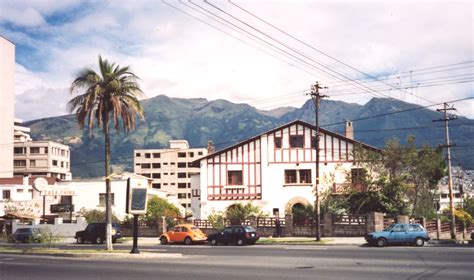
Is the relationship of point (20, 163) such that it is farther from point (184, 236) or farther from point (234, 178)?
point (184, 236)

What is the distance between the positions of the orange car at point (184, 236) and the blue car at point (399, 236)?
13015mm

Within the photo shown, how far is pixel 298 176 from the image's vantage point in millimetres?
60531

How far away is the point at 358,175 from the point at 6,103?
91439mm

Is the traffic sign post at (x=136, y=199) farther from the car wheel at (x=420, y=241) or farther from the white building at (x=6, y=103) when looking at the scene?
the white building at (x=6, y=103)

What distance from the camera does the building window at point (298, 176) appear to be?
60.3m

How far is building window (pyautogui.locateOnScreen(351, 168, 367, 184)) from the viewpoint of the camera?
52.4 m

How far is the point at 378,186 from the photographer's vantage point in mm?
50406

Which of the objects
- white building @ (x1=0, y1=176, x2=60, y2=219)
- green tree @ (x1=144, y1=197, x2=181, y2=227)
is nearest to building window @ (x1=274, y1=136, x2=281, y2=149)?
green tree @ (x1=144, y1=197, x2=181, y2=227)

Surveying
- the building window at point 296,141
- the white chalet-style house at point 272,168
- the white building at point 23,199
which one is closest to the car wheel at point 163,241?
the white chalet-style house at point 272,168

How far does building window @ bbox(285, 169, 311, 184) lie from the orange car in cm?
1932

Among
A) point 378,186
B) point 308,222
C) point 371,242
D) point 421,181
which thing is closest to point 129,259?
point 371,242

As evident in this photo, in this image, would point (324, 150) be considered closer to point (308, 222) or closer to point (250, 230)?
point (308, 222)

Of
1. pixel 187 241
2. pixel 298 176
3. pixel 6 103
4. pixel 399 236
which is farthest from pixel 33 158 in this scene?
pixel 399 236

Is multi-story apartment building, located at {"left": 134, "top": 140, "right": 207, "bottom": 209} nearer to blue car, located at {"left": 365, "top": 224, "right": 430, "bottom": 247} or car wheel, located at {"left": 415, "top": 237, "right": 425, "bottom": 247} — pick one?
blue car, located at {"left": 365, "top": 224, "right": 430, "bottom": 247}
